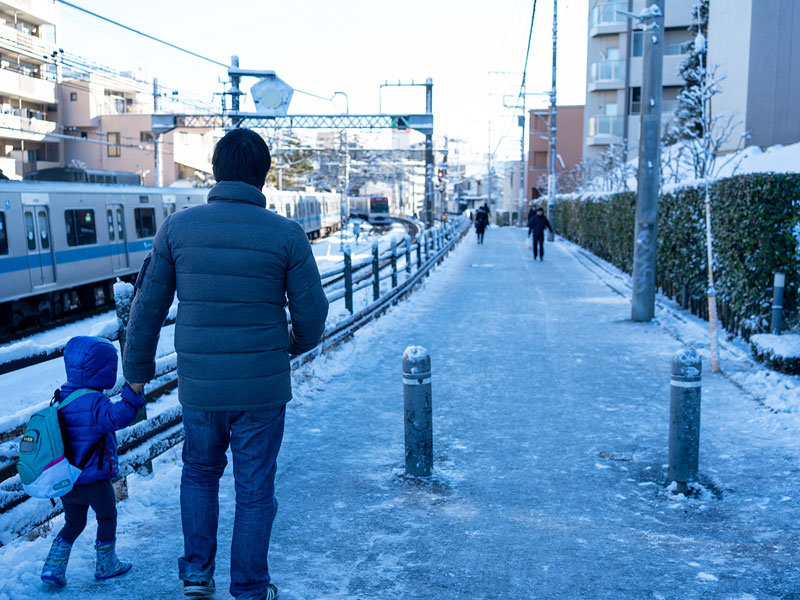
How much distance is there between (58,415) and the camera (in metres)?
3.43

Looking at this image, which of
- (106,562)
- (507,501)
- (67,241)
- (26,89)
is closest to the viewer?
(106,562)

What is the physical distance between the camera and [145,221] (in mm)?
22812

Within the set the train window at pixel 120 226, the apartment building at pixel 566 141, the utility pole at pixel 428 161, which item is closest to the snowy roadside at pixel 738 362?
the train window at pixel 120 226

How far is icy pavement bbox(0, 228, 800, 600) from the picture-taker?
3873 millimetres

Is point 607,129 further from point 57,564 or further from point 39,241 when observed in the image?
point 57,564

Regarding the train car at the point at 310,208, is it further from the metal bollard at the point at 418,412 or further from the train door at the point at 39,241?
the metal bollard at the point at 418,412

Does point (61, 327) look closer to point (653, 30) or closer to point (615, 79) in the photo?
point (653, 30)

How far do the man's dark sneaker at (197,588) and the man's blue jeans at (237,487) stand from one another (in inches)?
0.9

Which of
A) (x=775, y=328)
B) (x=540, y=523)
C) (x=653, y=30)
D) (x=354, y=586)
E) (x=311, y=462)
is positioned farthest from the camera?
(x=653, y=30)

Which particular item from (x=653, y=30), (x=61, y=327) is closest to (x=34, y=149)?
(x=61, y=327)

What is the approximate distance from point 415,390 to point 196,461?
7.51 ft

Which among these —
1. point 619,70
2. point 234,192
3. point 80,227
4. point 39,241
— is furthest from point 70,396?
point 619,70

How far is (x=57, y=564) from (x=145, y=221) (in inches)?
802

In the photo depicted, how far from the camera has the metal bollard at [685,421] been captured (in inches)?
203
